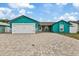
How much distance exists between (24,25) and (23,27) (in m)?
0.09

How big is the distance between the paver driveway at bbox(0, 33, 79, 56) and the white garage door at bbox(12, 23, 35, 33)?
189mm

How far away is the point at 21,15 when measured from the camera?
682 centimetres

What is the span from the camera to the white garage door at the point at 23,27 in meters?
7.14

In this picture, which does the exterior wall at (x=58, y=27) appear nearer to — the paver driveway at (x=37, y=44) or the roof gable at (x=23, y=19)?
the paver driveway at (x=37, y=44)

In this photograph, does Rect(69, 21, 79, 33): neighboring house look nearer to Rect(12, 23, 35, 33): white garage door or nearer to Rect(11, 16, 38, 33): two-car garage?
Rect(11, 16, 38, 33): two-car garage

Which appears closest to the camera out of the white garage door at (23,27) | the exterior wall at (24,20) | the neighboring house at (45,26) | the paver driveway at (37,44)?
the paver driveway at (37,44)

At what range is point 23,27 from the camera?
724 cm

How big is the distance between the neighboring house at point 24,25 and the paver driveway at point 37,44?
0.19m

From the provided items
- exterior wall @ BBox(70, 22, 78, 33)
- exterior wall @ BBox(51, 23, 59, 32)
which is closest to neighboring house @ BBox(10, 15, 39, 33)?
exterior wall @ BBox(51, 23, 59, 32)

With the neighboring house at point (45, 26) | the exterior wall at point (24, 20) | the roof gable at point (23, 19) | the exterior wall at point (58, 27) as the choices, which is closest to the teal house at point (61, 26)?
the exterior wall at point (58, 27)

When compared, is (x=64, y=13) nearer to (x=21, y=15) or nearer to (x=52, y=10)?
(x=52, y=10)

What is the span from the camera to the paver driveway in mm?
6176

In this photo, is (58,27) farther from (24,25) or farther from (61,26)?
(24,25)

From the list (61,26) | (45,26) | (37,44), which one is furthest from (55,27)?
(37,44)
